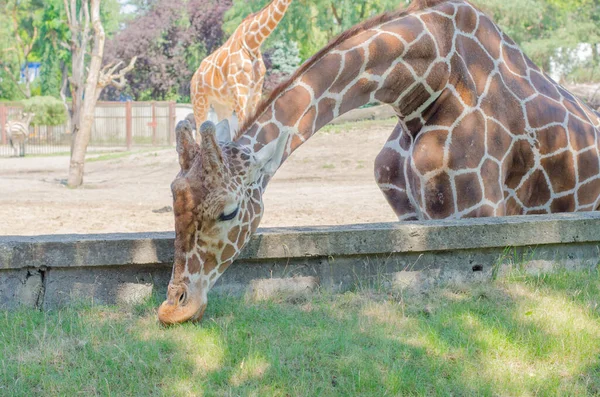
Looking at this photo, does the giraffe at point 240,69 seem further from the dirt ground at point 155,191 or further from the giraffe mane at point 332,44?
the giraffe mane at point 332,44

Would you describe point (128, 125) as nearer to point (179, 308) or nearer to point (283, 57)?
point (283, 57)

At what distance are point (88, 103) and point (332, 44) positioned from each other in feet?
35.6

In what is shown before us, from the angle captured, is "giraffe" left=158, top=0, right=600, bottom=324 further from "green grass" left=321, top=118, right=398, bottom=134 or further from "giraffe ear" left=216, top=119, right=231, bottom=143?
"green grass" left=321, top=118, right=398, bottom=134

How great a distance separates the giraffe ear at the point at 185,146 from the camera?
13.1 ft

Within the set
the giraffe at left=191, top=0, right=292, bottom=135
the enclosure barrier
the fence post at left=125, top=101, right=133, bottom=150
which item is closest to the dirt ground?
the giraffe at left=191, top=0, right=292, bottom=135

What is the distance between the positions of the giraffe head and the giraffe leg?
1753mm

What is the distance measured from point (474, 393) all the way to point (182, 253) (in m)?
1.60

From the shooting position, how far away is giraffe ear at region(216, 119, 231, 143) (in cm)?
435

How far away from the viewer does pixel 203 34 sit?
138 feet

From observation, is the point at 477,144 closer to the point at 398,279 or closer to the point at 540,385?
the point at 398,279

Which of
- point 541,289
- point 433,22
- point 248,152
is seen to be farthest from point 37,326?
point 433,22

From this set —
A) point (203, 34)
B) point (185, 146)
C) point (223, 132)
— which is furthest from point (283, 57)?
point (185, 146)

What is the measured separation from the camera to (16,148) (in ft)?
96.7

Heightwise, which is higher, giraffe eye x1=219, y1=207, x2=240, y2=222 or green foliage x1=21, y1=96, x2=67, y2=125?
giraffe eye x1=219, y1=207, x2=240, y2=222
